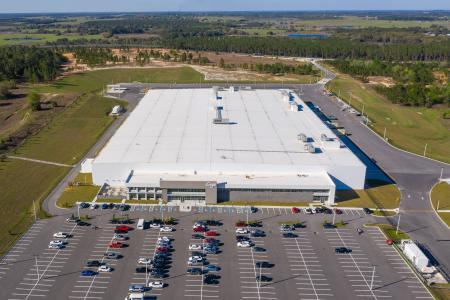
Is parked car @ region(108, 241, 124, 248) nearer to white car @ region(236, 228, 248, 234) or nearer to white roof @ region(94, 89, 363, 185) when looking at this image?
white car @ region(236, 228, 248, 234)

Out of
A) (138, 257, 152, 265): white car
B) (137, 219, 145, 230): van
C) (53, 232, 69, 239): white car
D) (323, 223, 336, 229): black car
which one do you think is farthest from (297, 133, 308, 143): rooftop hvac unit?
(53, 232, 69, 239): white car

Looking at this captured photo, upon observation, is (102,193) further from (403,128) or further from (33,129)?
(403,128)

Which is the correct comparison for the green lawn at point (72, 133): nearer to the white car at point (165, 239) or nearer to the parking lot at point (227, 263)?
the parking lot at point (227, 263)

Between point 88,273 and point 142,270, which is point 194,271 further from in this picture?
point 88,273

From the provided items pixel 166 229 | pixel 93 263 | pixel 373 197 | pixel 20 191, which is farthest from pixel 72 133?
pixel 373 197

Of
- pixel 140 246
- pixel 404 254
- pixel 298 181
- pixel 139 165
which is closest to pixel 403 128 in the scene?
pixel 298 181
